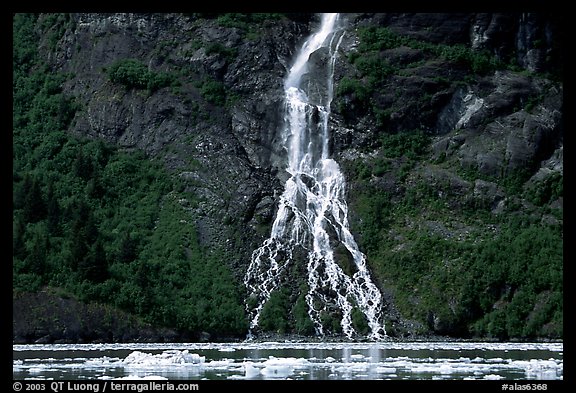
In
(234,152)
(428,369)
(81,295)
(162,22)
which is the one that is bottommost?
(428,369)

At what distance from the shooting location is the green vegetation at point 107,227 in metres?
75.9

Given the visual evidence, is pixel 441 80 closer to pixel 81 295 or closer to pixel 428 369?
pixel 81 295

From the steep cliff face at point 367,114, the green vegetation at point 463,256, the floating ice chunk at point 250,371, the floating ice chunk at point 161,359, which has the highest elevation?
the steep cliff face at point 367,114

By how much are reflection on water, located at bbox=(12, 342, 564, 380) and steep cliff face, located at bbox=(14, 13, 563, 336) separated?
1592cm

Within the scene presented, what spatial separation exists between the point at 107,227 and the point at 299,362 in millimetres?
38186

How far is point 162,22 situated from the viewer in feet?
336

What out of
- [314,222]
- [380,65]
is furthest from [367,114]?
[314,222]

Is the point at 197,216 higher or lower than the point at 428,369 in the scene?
higher

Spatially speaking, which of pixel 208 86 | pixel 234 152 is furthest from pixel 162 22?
pixel 234 152

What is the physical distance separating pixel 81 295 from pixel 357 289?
779 inches

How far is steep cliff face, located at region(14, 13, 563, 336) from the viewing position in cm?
8531

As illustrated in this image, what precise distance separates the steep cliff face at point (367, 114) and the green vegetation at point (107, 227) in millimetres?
1567
